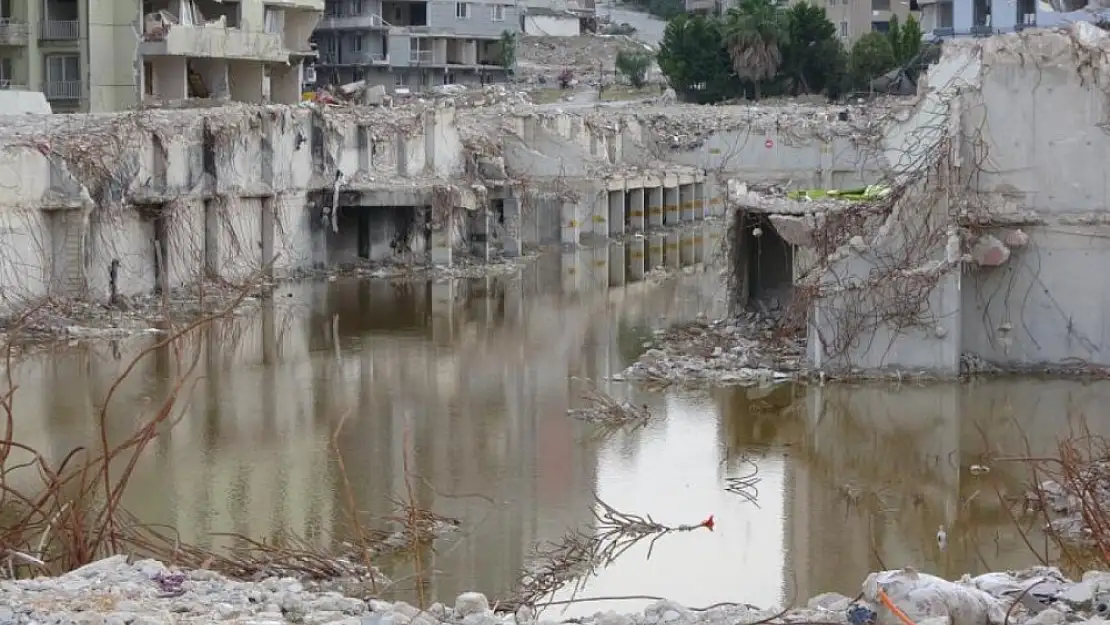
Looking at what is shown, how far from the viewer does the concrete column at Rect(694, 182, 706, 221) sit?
174 ft

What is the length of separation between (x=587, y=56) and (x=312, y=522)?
219 feet

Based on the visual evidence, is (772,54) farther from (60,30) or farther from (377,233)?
(377,233)

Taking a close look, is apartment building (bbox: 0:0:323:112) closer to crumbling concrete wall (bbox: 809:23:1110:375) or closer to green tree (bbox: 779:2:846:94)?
green tree (bbox: 779:2:846:94)

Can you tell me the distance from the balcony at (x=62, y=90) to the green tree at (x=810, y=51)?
2599cm

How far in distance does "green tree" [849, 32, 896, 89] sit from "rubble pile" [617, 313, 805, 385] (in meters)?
36.2

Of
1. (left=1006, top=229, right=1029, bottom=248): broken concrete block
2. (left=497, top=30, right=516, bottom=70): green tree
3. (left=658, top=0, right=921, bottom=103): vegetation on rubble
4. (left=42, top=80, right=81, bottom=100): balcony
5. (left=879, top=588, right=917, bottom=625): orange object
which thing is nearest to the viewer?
(left=879, top=588, right=917, bottom=625): orange object

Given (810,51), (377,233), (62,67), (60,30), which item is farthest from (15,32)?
(810,51)

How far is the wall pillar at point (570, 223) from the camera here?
1726 inches

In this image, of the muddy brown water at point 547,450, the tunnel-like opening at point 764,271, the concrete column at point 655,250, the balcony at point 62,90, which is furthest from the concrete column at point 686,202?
the tunnel-like opening at point 764,271

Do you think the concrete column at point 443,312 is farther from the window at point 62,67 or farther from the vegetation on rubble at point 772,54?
the vegetation on rubble at point 772,54

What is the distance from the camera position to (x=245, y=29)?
49688mm

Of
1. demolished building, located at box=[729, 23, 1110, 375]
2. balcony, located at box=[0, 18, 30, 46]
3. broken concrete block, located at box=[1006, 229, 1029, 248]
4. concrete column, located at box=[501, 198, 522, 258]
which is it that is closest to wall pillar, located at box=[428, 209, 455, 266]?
concrete column, located at box=[501, 198, 522, 258]

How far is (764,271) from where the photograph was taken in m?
29.0

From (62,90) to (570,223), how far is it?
13.3 m
